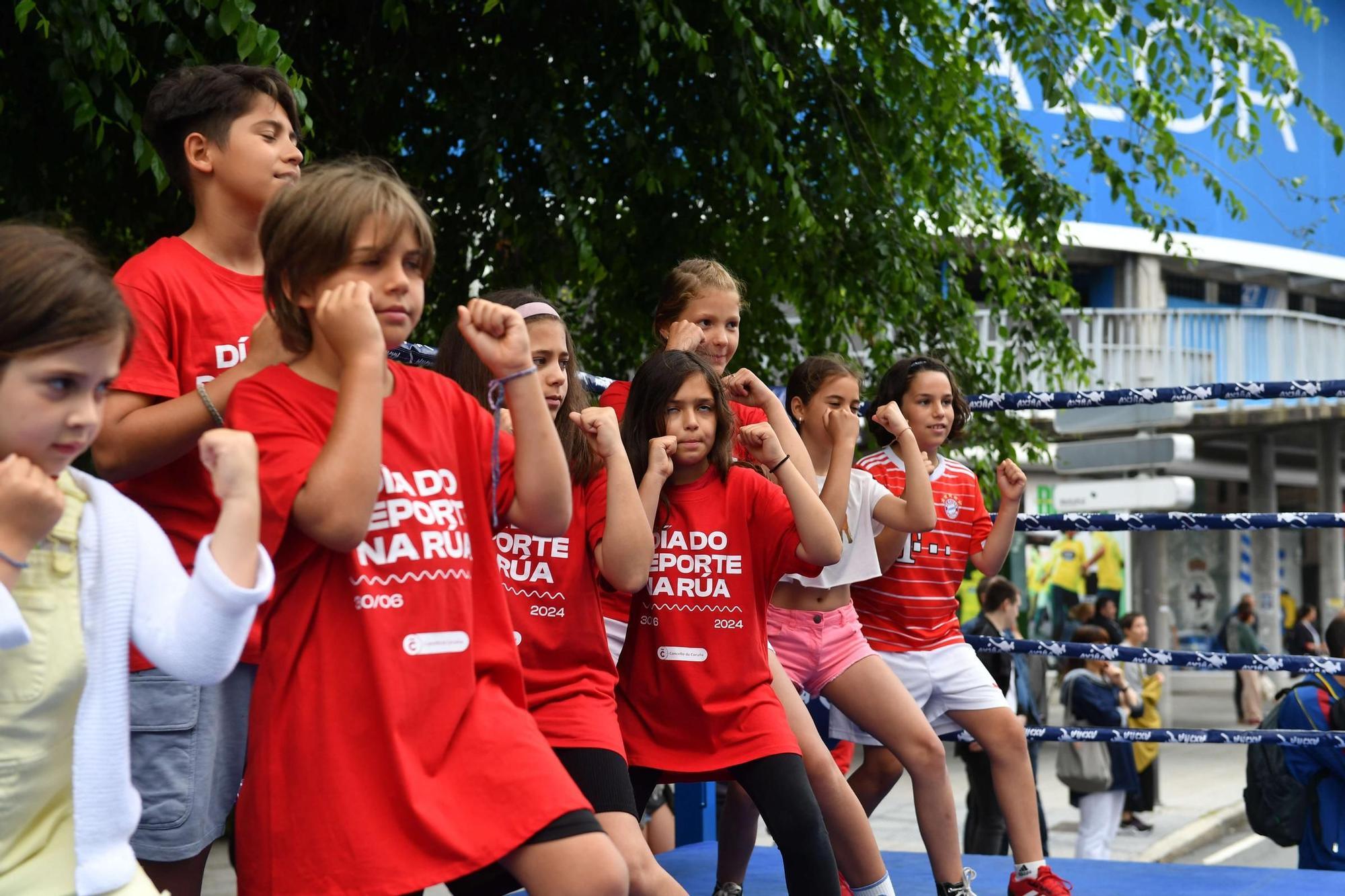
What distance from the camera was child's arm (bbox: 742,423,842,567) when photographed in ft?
11.1

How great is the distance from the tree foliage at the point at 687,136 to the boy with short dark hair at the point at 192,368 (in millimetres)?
2177

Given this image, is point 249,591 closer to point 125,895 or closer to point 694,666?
point 125,895

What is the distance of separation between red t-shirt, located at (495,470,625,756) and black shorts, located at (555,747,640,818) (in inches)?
0.7

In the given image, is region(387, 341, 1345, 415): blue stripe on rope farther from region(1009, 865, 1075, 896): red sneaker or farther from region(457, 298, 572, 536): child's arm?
region(457, 298, 572, 536): child's arm

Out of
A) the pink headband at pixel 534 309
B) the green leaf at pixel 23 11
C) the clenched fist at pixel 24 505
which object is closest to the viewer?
the clenched fist at pixel 24 505

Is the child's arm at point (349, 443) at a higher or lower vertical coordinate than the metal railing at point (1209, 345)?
lower

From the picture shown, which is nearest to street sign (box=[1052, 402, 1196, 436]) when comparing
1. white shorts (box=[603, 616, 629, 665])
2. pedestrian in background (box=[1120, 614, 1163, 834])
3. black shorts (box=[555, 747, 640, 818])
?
pedestrian in background (box=[1120, 614, 1163, 834])

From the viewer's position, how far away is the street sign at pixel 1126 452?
15758mm

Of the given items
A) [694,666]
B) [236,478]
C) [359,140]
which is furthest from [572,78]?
[236,478]

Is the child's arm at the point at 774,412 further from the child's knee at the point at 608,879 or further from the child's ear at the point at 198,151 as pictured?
the child's knee at the point at 608,879

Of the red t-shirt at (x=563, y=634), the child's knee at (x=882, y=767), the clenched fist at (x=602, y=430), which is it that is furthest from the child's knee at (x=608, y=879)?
the child's knee at (x=882, y=767)

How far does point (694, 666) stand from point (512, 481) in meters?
1.06

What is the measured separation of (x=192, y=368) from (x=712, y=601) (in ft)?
4.50

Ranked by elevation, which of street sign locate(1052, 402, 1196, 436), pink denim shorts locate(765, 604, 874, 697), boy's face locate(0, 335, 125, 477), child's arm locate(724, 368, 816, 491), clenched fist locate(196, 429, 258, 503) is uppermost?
street sign locate(1052, 402, 1196, 436)
